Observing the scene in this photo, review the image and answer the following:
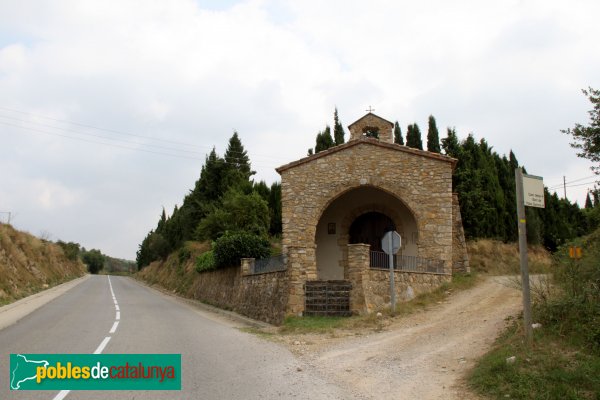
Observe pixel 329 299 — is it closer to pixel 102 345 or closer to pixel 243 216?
pixel 102 345

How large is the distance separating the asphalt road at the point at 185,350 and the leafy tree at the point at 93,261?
83.6 metres

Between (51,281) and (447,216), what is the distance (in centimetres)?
2778

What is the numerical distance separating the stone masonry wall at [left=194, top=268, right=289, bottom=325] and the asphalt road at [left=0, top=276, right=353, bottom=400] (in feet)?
3.76

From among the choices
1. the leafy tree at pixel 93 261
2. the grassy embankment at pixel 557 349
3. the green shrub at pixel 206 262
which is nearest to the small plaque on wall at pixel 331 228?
the green shrub at pixel 206 262

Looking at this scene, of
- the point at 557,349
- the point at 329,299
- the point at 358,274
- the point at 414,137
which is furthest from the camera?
the point at 414,137

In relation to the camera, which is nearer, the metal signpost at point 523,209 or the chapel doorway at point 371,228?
the metal signpost at point 523,209

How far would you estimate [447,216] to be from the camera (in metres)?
16.2

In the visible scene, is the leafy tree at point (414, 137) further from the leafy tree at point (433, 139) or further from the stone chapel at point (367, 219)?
the stone chapel at point (367, 219)

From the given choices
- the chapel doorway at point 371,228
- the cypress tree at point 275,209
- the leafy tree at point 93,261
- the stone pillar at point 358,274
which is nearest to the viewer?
the stone pillar at point 358,274

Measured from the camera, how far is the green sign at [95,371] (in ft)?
20.5

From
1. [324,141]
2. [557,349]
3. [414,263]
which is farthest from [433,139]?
[557,349]

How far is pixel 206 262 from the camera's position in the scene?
24.0 meters

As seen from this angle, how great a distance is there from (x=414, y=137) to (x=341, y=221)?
15.2m

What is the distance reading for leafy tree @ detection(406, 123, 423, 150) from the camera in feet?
105
